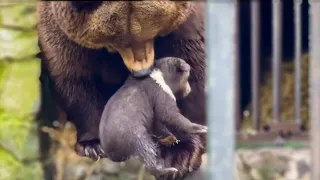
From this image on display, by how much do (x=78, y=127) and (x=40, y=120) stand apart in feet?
0.42

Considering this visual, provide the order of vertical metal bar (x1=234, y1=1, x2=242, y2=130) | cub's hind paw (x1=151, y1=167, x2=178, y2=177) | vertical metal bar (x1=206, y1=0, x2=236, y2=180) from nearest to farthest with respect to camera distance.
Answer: vertical metal bar (x1=206, y1=0, x2=236, y2=180) → cub's hind paw (x1=151, y1=167, x2=178, y2=177) → vertical metal bar (x1=234, y1=1, x2=242, y2=130)

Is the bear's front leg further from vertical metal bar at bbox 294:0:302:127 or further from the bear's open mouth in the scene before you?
vertical metal bar at bbox 294:0:302:127

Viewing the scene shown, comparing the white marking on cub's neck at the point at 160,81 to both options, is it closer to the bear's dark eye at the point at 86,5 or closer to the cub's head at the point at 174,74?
the cub's head at the point at 174,74

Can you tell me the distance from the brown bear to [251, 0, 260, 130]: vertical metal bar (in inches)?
8.0

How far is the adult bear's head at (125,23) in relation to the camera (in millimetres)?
1802

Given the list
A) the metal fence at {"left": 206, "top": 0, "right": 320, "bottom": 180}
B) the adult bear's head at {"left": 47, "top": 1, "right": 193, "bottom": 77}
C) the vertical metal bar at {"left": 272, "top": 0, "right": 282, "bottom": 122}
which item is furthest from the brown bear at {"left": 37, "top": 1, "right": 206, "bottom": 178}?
the vertical metal bar at {"left": 272, "top": 0, "right": 282, "bottom": 122}

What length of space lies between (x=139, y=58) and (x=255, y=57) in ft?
1.27

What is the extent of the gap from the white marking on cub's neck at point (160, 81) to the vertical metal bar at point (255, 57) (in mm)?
306

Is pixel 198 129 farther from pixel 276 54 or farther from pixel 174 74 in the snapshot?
pixel 276 54

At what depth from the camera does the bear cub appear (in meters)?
1.87

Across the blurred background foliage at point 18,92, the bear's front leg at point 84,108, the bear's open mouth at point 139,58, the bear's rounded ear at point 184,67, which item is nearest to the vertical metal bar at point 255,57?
the bear's rounded ear at point 184,67

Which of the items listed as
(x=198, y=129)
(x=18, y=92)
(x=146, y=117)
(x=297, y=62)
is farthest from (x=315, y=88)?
(x=18, y=92)

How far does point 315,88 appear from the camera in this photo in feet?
6.16

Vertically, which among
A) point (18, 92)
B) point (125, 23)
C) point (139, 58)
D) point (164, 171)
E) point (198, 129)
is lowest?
point (164, 171)
